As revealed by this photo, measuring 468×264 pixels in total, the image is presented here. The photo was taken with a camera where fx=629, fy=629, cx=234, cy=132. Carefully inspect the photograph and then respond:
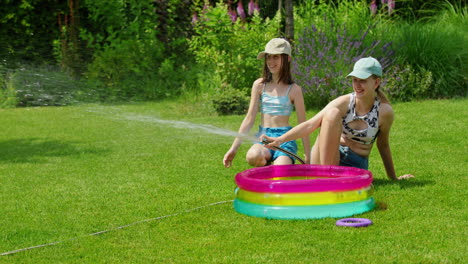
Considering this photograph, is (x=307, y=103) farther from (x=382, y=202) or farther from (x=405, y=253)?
(x=405, y=253)

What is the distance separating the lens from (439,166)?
5.56 m

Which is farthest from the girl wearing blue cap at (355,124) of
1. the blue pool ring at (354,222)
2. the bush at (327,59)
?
the bush at (327,59)

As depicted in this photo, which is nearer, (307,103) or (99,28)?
(307,103)

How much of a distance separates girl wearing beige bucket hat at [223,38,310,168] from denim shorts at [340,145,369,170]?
268 mm

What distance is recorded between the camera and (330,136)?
443 cm

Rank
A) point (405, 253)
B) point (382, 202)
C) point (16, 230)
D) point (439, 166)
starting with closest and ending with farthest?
point (405, 253) → point (16, 230) → point (382, 202) → point (439, 166)

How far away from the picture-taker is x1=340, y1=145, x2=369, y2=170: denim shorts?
4.79 metres

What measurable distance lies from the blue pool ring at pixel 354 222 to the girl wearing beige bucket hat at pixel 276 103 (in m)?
0.98

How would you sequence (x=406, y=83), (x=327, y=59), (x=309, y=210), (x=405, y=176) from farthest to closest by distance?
(x=406, y=83), (x=327, y=59), (x=405, y=176), (x=309, y=210)

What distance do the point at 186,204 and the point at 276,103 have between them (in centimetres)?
103

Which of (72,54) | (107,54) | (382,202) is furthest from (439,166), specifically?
(72,54)

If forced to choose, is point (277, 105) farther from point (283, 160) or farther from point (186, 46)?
point (186, 46)

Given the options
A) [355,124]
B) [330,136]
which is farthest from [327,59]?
[330,136]

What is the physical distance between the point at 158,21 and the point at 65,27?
75.9 inches
